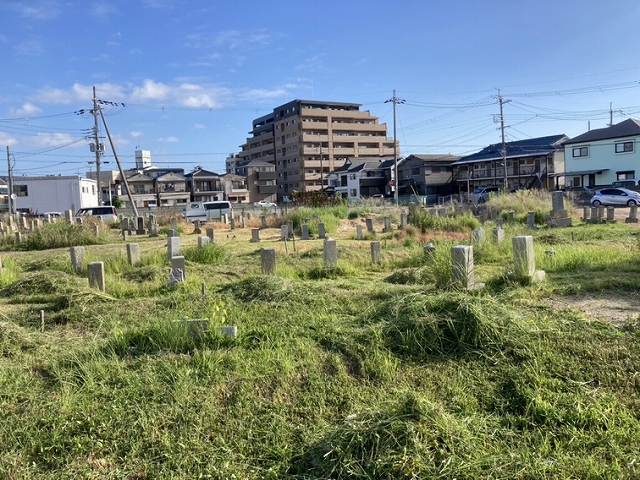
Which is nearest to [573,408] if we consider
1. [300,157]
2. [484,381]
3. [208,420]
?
[484,381]

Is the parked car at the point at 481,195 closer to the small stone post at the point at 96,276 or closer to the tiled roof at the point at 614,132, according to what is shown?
the tiled roof at the point at 614,132

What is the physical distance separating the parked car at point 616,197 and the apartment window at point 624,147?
42.0ft

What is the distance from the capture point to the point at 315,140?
6925 centimetres

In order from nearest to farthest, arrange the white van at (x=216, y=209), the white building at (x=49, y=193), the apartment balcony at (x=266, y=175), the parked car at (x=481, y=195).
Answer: the white van at (x=216, y=209) → the parked car at (x=481, y=195) → the white building at (x=49, y=193) → the apartment balcony at (x=266, y=175)

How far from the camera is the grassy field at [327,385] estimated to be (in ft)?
8.80

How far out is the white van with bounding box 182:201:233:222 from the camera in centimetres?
2716

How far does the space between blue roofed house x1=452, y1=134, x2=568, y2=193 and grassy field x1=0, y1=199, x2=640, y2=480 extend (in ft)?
136

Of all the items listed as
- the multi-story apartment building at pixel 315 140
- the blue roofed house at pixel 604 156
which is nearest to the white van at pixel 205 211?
the blue roofed house at pixel 604 156

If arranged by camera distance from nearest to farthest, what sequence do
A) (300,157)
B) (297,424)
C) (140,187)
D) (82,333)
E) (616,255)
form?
1. (297,424)
2. (82,333)
3. (616,255)
4. (140,187)
5. (300,157)

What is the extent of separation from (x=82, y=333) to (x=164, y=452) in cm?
262

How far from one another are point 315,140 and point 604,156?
3884cm

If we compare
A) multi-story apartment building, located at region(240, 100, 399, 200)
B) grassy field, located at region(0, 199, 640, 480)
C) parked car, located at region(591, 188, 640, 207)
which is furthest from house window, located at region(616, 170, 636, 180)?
grassy field, located at region(0, 199, 640, 480)

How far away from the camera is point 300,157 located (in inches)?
2717

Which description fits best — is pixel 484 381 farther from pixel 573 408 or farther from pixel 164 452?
pixel 164 452
